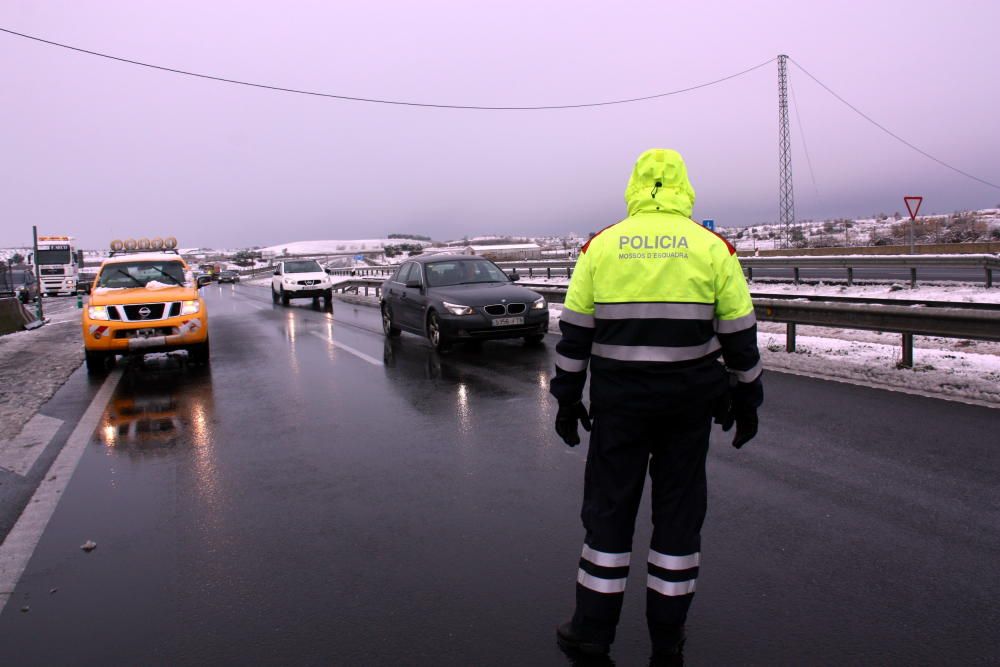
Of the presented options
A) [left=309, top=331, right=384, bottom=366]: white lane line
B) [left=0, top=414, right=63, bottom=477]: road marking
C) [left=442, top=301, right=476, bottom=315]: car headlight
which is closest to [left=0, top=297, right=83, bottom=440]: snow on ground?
[left=0, top=414, right=63, bottom=477]: road marking

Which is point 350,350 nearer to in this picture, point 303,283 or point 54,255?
point 303,283

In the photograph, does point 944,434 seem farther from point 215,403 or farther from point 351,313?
point 351,313

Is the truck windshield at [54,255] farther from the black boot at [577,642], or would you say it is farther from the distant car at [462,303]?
the black boot at [577,642]

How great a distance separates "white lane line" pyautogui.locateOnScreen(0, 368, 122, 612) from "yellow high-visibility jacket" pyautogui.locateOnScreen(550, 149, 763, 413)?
10.3 ft

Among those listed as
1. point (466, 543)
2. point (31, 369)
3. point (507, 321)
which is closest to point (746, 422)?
point (466, 543)

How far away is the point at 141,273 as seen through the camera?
41.1ft

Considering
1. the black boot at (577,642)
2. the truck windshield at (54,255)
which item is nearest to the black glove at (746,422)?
the black boot at (577,642)

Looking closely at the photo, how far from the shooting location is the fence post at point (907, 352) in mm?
8766

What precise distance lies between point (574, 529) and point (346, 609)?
1455mm

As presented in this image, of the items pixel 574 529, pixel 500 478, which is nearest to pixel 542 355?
pixel 500 478

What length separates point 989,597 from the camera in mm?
3320

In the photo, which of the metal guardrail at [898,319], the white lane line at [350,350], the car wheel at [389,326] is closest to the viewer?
the metal guardrail at [898,319]

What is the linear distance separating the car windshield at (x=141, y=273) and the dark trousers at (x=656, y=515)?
37.1ft

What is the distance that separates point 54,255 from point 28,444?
44924 millimetres
